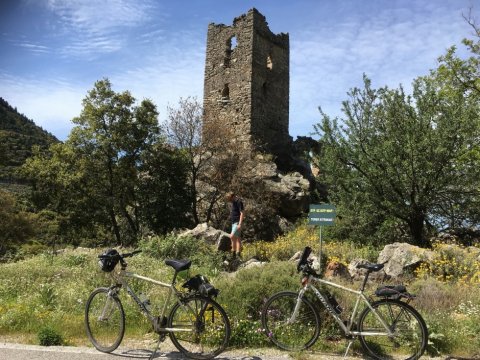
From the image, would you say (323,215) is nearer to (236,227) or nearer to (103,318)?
(236,227)

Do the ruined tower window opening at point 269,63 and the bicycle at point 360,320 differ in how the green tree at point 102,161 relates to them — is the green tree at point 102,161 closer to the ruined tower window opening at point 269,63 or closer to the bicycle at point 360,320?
the ruined tower window opening at point 269,63

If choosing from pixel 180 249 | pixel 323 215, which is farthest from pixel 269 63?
pixel 323 215

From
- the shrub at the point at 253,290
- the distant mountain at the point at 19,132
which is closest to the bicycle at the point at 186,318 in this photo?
the shrub at the point at 253,290

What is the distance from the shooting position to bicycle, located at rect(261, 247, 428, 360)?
194 inches

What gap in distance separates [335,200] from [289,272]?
980 cm

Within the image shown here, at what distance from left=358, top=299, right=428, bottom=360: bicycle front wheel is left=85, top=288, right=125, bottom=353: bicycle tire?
308 cm

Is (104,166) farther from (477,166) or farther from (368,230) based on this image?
(477,166)

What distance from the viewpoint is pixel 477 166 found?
43.5 feet

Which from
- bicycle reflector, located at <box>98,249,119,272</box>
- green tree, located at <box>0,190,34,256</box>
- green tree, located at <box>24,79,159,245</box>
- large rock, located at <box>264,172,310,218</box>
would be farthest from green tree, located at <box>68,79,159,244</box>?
bicycle reflector, located at <box>98,249,119,272</box>

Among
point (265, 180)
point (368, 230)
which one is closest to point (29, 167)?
point (265, 180)

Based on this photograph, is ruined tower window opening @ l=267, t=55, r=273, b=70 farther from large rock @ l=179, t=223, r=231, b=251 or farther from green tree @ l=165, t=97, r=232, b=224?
large rock @ l=179, t=223, r=231, b=251

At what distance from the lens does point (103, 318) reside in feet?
18.3

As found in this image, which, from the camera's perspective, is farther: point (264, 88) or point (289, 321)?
point (264, 88)

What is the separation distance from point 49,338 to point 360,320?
13.0 feet
